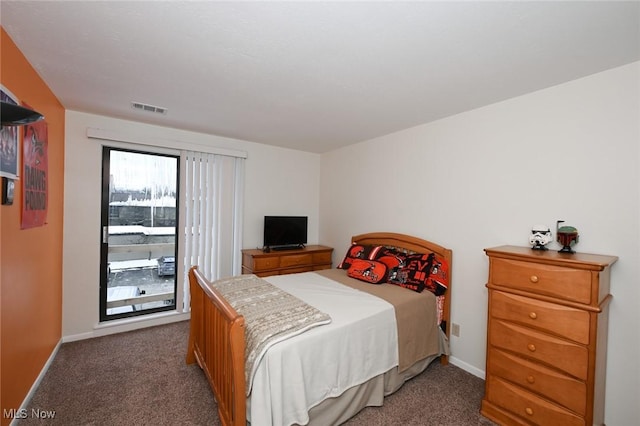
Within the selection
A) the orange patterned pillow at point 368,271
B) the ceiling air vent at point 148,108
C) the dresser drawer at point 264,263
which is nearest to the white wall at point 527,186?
the orange patterned pillow at point 368,271

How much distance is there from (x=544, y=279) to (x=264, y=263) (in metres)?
2.92

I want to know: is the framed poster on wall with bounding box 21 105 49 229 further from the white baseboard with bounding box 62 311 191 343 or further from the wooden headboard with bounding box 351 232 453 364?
the wooden headboard with bounding box 351 232 453 364

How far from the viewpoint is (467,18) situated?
1366mm

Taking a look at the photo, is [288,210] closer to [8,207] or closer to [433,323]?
[433,323]

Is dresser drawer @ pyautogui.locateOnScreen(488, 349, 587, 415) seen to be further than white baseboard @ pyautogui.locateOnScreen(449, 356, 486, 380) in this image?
No

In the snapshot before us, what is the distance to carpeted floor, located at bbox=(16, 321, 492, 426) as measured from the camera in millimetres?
1909

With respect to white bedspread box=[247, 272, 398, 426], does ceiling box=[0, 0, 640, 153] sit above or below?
above

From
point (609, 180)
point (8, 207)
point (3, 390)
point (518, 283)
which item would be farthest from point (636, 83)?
point (3, 390)

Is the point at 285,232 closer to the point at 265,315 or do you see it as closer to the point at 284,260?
the point at 284,260

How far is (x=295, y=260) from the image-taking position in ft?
12.9

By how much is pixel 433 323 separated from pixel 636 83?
7.32 ft

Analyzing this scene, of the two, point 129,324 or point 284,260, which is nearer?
point 129,324

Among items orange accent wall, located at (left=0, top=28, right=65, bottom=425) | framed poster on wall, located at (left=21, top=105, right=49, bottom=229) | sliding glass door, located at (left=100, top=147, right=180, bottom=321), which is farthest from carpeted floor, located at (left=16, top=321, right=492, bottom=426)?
framed poster on wall, located at (left=21, top=105, right=49, bottom=229)

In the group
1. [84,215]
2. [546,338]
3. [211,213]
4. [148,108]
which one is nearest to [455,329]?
[546,338]
